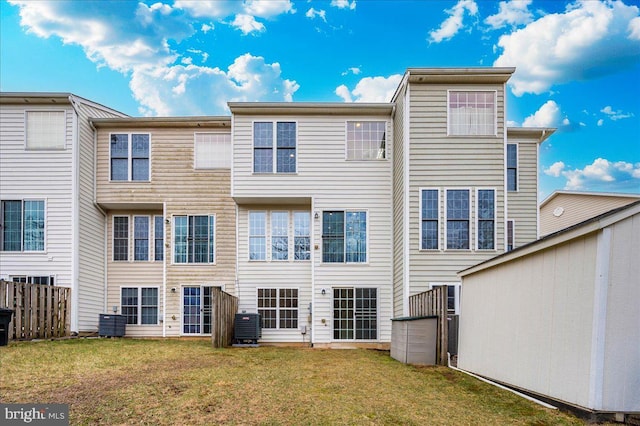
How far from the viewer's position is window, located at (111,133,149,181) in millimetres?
15047

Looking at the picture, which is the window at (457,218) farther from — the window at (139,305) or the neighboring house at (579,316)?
the window at (139,305)

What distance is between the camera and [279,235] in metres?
14.3

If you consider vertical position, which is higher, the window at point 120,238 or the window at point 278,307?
the window at point 120,238

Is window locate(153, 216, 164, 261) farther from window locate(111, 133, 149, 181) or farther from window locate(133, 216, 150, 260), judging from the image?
window locate(111, 133, 149, 181)

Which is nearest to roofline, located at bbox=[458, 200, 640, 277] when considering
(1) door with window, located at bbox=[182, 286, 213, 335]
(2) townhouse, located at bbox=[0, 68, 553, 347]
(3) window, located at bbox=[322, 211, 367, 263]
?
(2) townhouse, located at bbox=[0, 68, 553, 347]

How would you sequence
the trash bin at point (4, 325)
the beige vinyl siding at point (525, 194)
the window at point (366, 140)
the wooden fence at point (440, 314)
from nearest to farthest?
1. the wooden fence at point (440, 314)
2. the trash bin at point (4, 325)
3. the window at point (366, 140)
4. the beige vinyl siding at point (525, 194)

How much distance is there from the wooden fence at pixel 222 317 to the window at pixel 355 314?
3285 mm

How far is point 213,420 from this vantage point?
4.32 m

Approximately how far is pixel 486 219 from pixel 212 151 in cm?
964

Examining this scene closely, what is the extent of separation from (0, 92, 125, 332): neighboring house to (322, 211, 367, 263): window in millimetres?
8285

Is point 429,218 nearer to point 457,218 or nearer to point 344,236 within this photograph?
point 457,218

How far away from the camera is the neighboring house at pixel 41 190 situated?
44.7 ft

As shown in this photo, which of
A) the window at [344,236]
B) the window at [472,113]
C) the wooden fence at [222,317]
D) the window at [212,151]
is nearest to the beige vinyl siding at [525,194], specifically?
the window at [472,113]

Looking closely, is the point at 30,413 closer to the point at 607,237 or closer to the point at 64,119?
the point at 607,237
